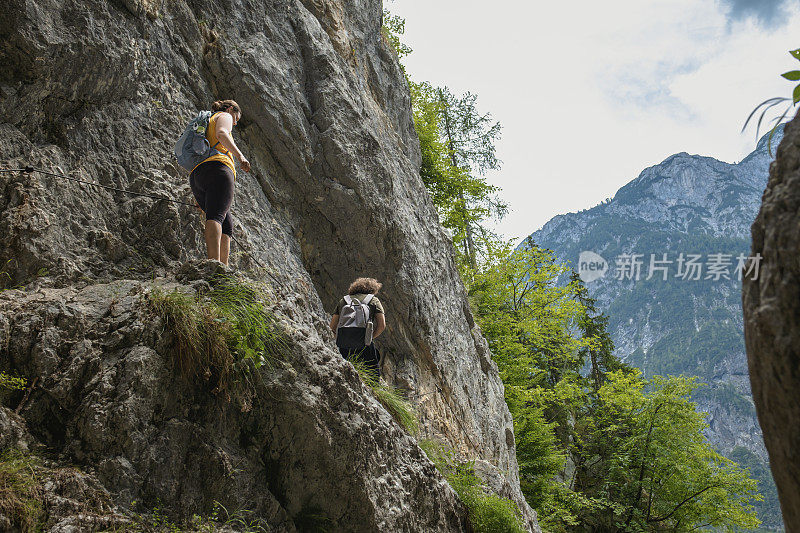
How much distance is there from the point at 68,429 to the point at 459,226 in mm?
20817

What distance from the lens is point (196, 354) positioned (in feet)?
13.9

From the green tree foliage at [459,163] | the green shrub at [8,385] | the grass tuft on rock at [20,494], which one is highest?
the green tree foliage at [459,163]

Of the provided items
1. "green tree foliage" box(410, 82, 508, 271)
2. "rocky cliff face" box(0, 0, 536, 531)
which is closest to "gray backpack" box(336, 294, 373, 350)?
"rocky cliff face" box(0, 0, 536, 531)

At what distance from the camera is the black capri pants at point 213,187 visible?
210 inches

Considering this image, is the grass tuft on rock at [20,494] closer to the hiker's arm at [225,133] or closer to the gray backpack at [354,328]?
the hiker's arm at [225,133]

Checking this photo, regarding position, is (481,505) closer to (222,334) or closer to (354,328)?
(354,328)

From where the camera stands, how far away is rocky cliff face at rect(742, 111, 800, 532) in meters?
1.96

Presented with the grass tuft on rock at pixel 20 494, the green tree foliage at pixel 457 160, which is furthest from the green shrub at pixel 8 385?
the green tree foliage at pixel 457 160

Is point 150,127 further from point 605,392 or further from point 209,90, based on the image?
point 605,392

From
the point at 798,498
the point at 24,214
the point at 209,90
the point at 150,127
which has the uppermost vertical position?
the point at 209,90

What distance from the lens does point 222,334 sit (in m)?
4.38

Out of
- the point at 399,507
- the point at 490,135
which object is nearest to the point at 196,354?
the point at 399,507

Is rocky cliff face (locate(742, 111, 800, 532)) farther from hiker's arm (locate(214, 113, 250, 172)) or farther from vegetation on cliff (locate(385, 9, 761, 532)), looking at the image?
vegetation on cliff (locate(385, 9, 761, 532))

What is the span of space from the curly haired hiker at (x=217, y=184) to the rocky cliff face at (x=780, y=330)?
14.4 feet
